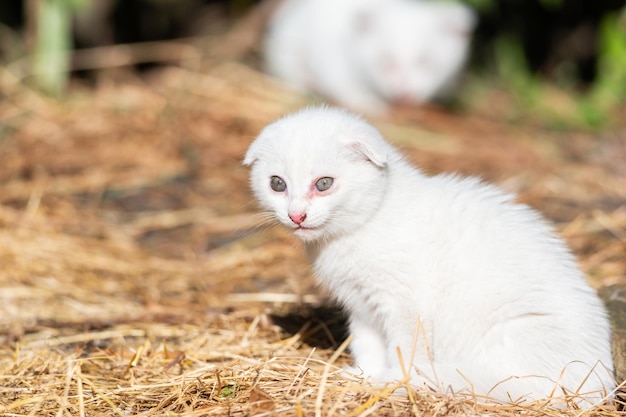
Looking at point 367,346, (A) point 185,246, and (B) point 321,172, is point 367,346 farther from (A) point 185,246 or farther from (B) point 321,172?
(A) point 185,246

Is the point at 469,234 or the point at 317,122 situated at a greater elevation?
the point at 317,122

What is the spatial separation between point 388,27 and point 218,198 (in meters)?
2.83

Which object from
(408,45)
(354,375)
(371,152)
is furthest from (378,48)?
(354,375)

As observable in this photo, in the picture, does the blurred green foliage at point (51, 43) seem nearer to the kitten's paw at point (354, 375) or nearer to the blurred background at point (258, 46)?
the blurred background at point (258, 46)

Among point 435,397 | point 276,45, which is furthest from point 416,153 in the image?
point 435,397

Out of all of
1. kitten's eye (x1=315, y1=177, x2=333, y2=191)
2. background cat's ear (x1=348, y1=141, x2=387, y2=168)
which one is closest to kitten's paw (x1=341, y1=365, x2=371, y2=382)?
kitten's eye (x1=315, y1=177, x2=333, y2=191)

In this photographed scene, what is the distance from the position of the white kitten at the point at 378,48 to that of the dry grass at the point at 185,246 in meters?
0.36

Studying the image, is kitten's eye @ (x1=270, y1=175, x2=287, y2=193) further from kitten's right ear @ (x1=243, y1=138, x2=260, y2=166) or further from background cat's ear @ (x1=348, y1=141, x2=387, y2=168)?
background cat's ear @ (x1=348, y1=141, x2=387, y2=168)

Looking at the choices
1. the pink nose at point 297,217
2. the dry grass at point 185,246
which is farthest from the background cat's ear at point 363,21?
the pink nose at point 297,217

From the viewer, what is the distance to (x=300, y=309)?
3979 millimetres

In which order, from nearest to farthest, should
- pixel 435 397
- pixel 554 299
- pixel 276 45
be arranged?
pixel 435 397 → pixel 554 299 → pixel 276 45

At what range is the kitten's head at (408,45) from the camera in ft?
24.6

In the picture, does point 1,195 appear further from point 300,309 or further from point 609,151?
point 609,151

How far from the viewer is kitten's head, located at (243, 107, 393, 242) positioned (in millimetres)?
2875
